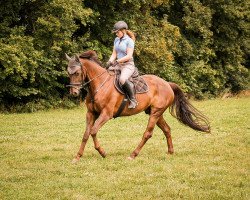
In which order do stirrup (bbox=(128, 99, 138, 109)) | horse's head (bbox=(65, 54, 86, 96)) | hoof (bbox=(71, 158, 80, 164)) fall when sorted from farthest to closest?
stirrup (bbox=(128, 99, 138, 109))
hoof (bbox=(71, 158, 80, 164))
horse's head (bbox=(65, 54, 86, 96))

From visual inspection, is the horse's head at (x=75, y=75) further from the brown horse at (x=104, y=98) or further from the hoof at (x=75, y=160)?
the hoof at (x=75, y=160)

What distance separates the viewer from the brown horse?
11.7 m

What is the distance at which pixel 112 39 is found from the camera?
30.3m

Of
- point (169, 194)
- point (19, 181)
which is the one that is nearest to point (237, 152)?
point (169, 194)

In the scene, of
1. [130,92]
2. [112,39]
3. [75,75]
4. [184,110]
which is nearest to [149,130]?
[130,92]

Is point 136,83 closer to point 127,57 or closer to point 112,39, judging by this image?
point 127,57

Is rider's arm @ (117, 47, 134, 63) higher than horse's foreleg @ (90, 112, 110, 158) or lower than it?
higher

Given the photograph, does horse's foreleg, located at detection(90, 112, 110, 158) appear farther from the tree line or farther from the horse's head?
the tree line

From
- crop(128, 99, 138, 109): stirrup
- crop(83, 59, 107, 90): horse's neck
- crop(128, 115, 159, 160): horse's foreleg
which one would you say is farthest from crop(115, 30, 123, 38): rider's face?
crop(128, 115, 159, 160): horse's foreleg

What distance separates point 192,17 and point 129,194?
29.0 m

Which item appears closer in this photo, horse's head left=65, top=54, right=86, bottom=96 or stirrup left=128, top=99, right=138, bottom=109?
horse's head left=65, top=54, right=86, bottom=96

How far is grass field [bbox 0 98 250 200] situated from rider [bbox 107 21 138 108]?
1.82m

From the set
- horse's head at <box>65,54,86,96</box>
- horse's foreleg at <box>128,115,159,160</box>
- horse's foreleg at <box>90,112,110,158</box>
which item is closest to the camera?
horse's head at <box>65,54,86,96</box>

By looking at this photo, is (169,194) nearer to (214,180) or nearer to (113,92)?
(214,180)
